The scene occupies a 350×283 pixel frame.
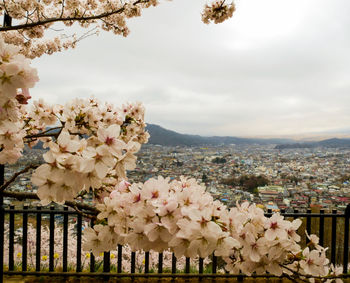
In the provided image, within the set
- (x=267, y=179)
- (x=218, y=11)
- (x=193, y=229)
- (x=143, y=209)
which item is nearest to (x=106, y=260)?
(x=143, y=209)

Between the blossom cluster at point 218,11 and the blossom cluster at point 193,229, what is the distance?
3741 mm

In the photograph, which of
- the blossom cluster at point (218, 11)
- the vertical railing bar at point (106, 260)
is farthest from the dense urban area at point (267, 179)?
the blossom cluster at point (218, 11)

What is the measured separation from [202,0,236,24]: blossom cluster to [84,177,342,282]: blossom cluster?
3741 mm

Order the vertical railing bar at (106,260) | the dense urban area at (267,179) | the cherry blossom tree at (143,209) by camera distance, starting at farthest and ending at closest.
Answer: the dense urban area at (267,179), the vertical railing bar at (106,260), the cherry blossom tree at (143,209)

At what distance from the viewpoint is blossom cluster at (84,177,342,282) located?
0.95 m

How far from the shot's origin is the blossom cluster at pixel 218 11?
4.10 meters

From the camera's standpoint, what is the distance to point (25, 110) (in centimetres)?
336

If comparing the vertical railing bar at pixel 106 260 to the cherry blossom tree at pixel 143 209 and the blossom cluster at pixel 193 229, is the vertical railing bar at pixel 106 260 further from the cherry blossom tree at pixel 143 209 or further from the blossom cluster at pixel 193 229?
the blossom cluster at pixel 193 229

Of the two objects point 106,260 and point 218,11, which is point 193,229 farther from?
point 218,11

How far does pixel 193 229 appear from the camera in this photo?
93cm

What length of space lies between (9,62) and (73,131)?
1.82 meters

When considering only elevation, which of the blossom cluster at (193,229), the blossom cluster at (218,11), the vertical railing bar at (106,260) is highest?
the blossom cluster at (218,11)

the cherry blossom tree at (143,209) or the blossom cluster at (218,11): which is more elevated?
the blossom cluster at (218,11)

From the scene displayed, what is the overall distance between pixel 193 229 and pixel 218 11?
411 cm
